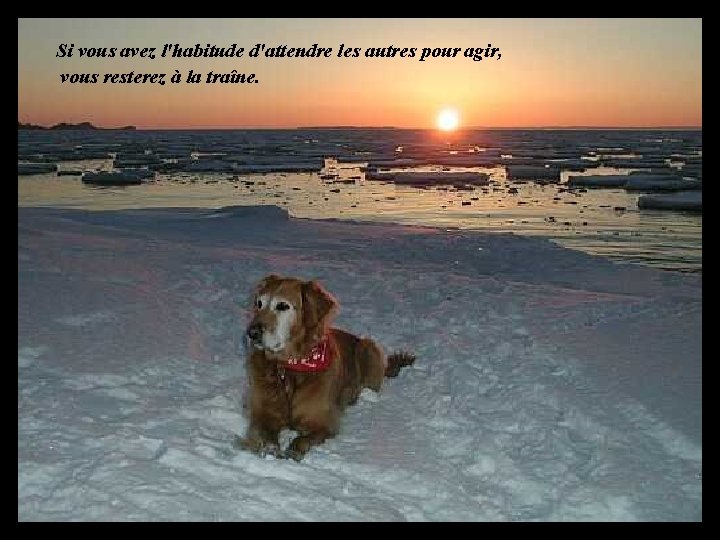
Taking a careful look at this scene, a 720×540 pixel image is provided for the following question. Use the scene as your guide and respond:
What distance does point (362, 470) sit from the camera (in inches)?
173

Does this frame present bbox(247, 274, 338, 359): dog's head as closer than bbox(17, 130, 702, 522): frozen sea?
No

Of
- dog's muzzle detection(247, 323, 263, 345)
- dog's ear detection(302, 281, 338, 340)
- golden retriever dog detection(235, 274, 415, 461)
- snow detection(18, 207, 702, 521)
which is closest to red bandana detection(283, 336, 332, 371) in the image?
golden retriever dog detection(235, 274, 415, 461)

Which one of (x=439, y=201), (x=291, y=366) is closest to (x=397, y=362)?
(x=291, y=366)

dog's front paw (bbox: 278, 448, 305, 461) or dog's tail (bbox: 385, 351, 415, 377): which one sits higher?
dog's tail (bbox: 385, 351, 415, 377)

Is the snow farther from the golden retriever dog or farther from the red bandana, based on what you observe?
the red bandana

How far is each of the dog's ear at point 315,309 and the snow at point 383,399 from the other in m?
0.84

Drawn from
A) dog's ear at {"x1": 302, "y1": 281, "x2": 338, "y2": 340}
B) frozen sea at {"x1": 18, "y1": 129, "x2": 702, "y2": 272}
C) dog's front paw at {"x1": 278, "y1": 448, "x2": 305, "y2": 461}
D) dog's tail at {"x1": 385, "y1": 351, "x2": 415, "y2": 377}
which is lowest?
dog's front paw at {"x1": 278, "y1": 448, "x2": 305, "y2": 461}

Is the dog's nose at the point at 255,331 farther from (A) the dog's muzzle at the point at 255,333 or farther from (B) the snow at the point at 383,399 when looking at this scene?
(B) the snow at the point at 383,399

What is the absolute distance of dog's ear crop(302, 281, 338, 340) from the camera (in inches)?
195

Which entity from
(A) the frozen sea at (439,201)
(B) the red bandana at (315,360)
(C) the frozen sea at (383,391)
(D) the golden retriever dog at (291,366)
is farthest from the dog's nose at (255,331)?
(A) the frozen sea at (439,201)

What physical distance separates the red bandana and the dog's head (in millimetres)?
46

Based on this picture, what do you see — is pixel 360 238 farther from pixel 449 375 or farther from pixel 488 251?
pixel 449 375
